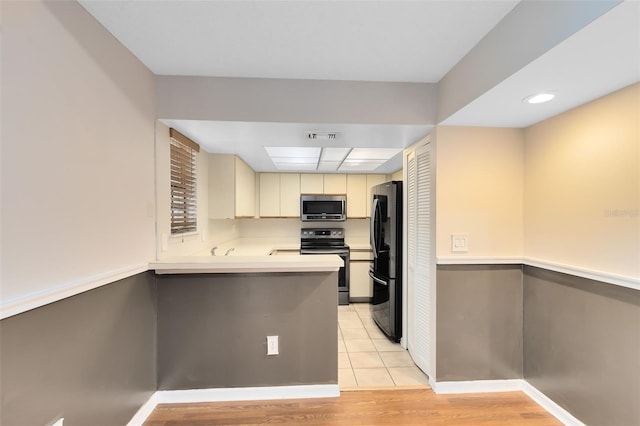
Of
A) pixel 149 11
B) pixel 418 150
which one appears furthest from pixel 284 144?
pixel 149 11

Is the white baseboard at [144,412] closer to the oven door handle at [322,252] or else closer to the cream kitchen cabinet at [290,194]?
the oven door handle at [322,252]

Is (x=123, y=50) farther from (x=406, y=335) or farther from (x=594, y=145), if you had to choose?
(x=406, y=335)

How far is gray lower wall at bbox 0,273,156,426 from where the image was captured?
1.01 m

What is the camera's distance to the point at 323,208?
4.41 m

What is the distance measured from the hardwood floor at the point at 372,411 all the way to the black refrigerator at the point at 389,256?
88 centimetres

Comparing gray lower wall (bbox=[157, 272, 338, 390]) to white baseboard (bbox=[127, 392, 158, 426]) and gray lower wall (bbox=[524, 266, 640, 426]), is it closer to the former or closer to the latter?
white baseboard (bbox=[127, 392, 158, 426])

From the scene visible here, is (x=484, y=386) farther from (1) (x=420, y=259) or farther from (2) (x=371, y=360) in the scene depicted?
(1) (x=420, y=259)

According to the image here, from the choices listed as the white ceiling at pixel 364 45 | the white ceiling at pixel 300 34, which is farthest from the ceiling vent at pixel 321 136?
the white ceiling at pixel 300 34

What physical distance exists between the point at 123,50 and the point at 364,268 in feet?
12.3

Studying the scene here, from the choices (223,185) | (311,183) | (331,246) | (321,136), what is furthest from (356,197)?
(321,136)

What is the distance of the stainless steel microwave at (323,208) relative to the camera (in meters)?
4.38

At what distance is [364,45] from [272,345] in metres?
2.04

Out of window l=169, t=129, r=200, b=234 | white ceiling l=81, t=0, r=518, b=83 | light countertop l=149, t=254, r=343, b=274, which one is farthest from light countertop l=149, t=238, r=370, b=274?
white ceiling l=81, t=0, r=518, b=83

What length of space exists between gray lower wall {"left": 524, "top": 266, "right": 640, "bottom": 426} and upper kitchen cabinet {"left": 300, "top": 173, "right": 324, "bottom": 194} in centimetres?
298
